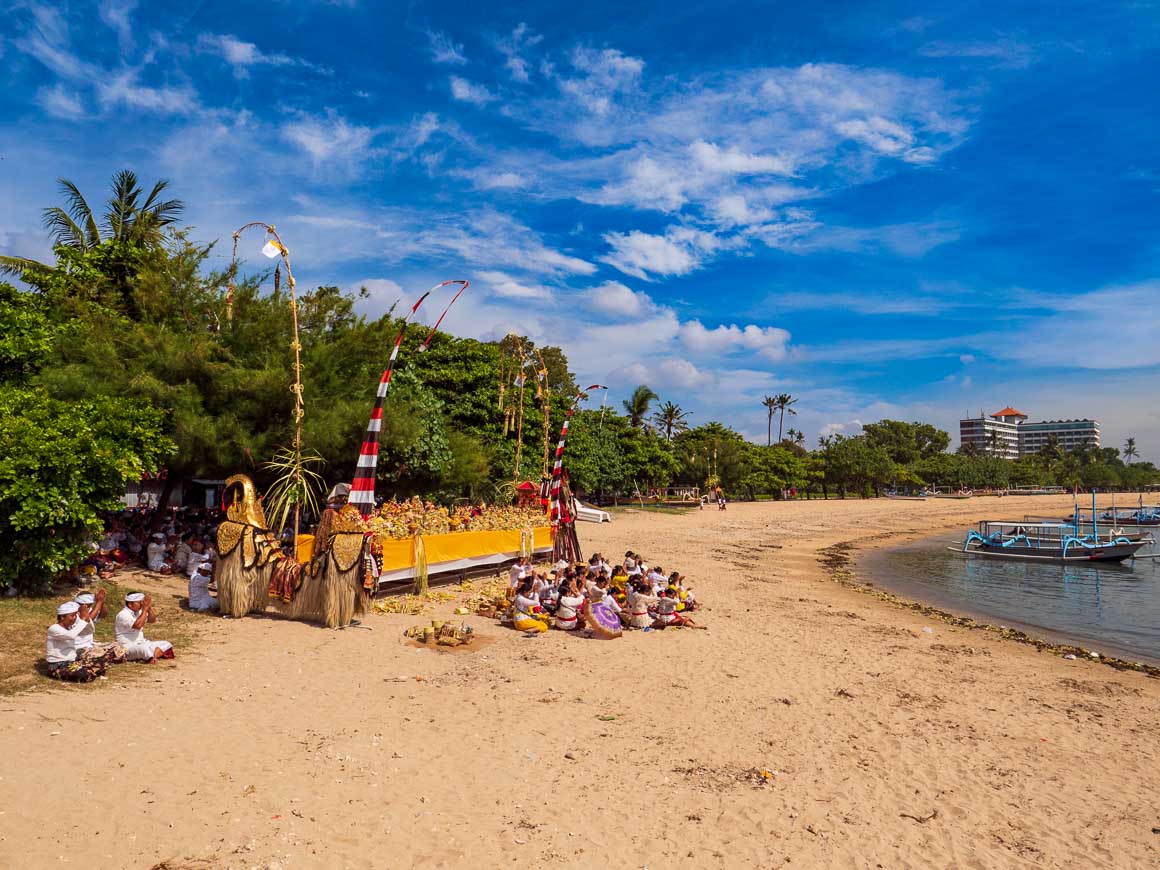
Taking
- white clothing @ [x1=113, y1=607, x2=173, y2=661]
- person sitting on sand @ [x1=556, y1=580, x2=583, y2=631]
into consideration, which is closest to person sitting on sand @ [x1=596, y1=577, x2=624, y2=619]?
person sitting on sand @ [x1=556, y1=580, x2=583, y2=631]

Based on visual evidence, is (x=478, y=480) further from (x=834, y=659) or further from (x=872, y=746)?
(x=872, y=746)

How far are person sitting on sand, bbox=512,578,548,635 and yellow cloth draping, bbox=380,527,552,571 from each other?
2816 mm

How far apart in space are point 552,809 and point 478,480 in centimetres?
2068

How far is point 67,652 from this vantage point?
840cm

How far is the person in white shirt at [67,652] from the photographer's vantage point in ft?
27.3

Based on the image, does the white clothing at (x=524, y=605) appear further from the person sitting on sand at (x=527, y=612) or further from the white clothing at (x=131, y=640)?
the white clothing at (x=131, y=640)

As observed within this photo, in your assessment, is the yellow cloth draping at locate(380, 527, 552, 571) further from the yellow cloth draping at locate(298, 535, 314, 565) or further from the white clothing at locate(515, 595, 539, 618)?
the white clothing at locate(515, 595, 539, 618)

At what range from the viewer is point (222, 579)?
1270 centimetres

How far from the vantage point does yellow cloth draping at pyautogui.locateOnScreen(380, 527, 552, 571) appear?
1495 cm

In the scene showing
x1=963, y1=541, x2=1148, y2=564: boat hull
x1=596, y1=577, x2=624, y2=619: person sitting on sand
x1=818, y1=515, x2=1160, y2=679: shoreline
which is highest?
x1=596, y1=577, x2=624, y2=619: person sitting on sand

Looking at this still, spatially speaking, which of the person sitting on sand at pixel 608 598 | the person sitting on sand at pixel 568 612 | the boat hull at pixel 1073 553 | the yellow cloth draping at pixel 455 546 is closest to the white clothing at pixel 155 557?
the yellow cloth draping at pixel 455 546

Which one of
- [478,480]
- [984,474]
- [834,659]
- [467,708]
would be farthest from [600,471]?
[984,474]

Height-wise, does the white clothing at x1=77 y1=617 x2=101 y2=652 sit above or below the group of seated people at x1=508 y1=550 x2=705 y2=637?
above

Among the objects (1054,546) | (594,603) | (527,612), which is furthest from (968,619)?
(1054,546)
